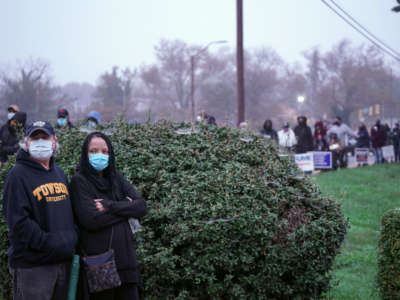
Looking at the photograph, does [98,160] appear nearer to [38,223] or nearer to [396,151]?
[38,223]

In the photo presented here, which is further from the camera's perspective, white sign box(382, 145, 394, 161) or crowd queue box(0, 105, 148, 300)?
white sign box(382, 145, 394, 161)

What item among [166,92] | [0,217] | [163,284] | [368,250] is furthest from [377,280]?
[166,92]

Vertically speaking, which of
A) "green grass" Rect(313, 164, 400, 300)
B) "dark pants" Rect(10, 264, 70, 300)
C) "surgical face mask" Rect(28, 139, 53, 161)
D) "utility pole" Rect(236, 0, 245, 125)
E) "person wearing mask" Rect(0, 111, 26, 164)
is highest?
"utility pole" Rect(236, 0, 245, 125)

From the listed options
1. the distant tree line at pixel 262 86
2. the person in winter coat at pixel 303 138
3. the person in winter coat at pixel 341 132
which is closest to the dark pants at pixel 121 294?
the person in winter coat at pixel 303 138

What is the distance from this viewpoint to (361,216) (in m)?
10.4

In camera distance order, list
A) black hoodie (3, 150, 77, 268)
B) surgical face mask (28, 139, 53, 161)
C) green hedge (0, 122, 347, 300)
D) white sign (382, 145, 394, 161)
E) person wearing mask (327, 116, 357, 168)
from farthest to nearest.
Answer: white sign (382, 145, 394, 161) < person wearing mask (327, 116, 357, 168) < green hedge (0, 122, 347, 300) < surgical face mask (28, 139, 53, 161) < black hoodie (3, 150, 77, 268)

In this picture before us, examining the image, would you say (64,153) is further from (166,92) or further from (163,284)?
(166,92)

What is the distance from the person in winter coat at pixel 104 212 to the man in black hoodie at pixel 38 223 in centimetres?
11

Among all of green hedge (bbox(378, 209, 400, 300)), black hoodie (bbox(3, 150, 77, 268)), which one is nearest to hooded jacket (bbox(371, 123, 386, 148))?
green hedge (bbox(378, 209, 400, 300))

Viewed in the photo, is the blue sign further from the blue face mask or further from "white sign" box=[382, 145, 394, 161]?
the blue face mask

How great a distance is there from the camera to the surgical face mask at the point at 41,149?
3480 mm

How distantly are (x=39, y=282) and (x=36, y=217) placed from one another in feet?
1.45

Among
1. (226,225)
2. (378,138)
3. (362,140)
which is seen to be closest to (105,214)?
(226,225)

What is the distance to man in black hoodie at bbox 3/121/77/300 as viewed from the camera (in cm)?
326
